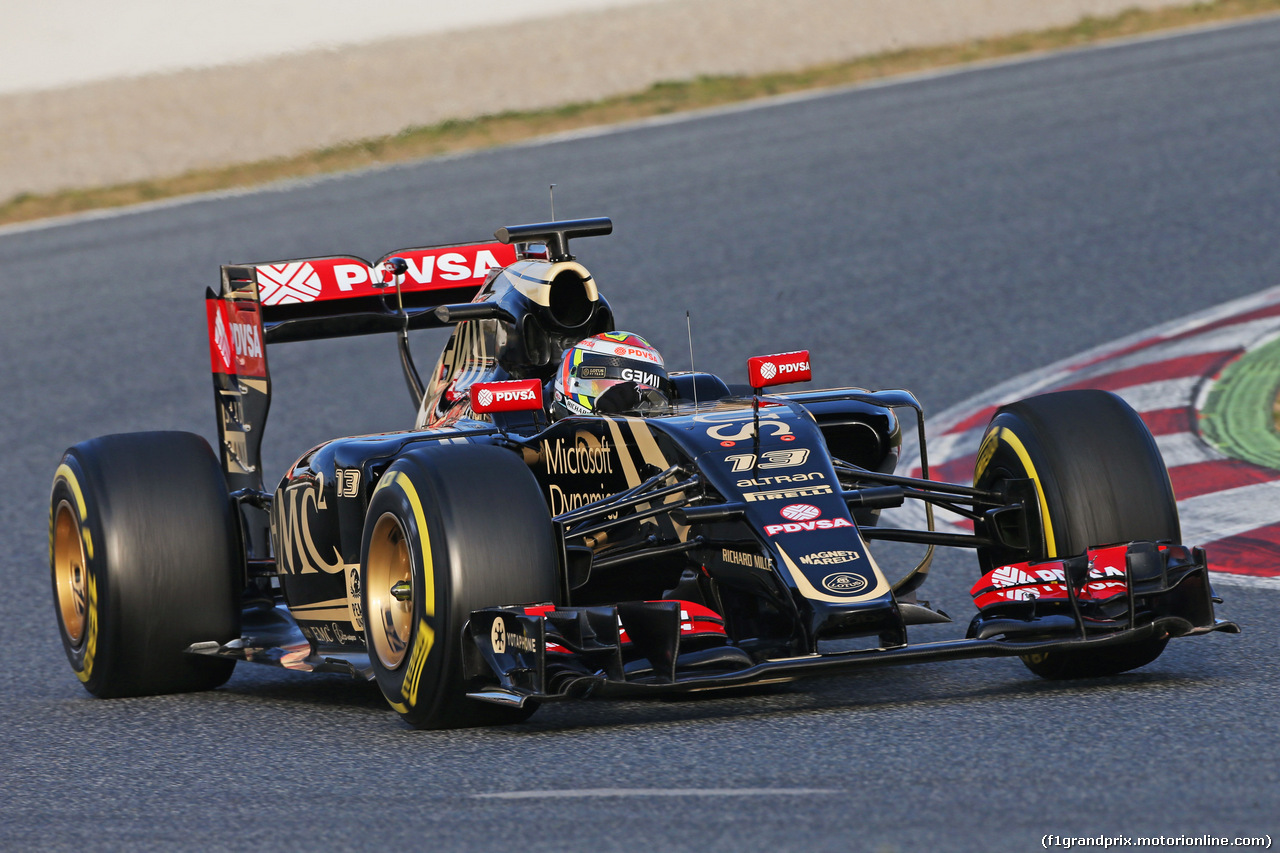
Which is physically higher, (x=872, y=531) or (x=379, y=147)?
(x=379, y=147)

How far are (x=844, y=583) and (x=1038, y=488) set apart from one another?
2.95ft

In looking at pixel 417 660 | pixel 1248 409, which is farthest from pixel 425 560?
pixel 1248 409

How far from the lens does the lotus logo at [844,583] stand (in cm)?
521

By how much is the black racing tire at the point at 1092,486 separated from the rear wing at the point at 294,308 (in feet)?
8.26

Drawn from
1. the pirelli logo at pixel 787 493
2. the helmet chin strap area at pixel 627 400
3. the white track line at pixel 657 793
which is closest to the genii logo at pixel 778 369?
the helmet chin strap area at pixel 627 400

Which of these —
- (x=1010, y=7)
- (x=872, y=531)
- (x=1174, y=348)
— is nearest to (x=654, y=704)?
(x=872, y=531)

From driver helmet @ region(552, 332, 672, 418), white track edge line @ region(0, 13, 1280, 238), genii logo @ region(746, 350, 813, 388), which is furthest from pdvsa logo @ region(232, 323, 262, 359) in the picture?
white track edge line @ region(0, 13, 1280, 238)

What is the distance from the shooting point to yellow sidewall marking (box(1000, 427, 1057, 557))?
18.8 feet

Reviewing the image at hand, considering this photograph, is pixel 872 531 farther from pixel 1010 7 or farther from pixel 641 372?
pixel 1010 7

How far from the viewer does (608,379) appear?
21.3 ft

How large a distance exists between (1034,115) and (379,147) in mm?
6362

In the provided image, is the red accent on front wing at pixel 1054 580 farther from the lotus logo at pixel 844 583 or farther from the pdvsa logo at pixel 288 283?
the pdvsa logo at pixel 288 283

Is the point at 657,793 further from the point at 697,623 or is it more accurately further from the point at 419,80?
the point at 419,80

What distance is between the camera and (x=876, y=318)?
12.6 meters
